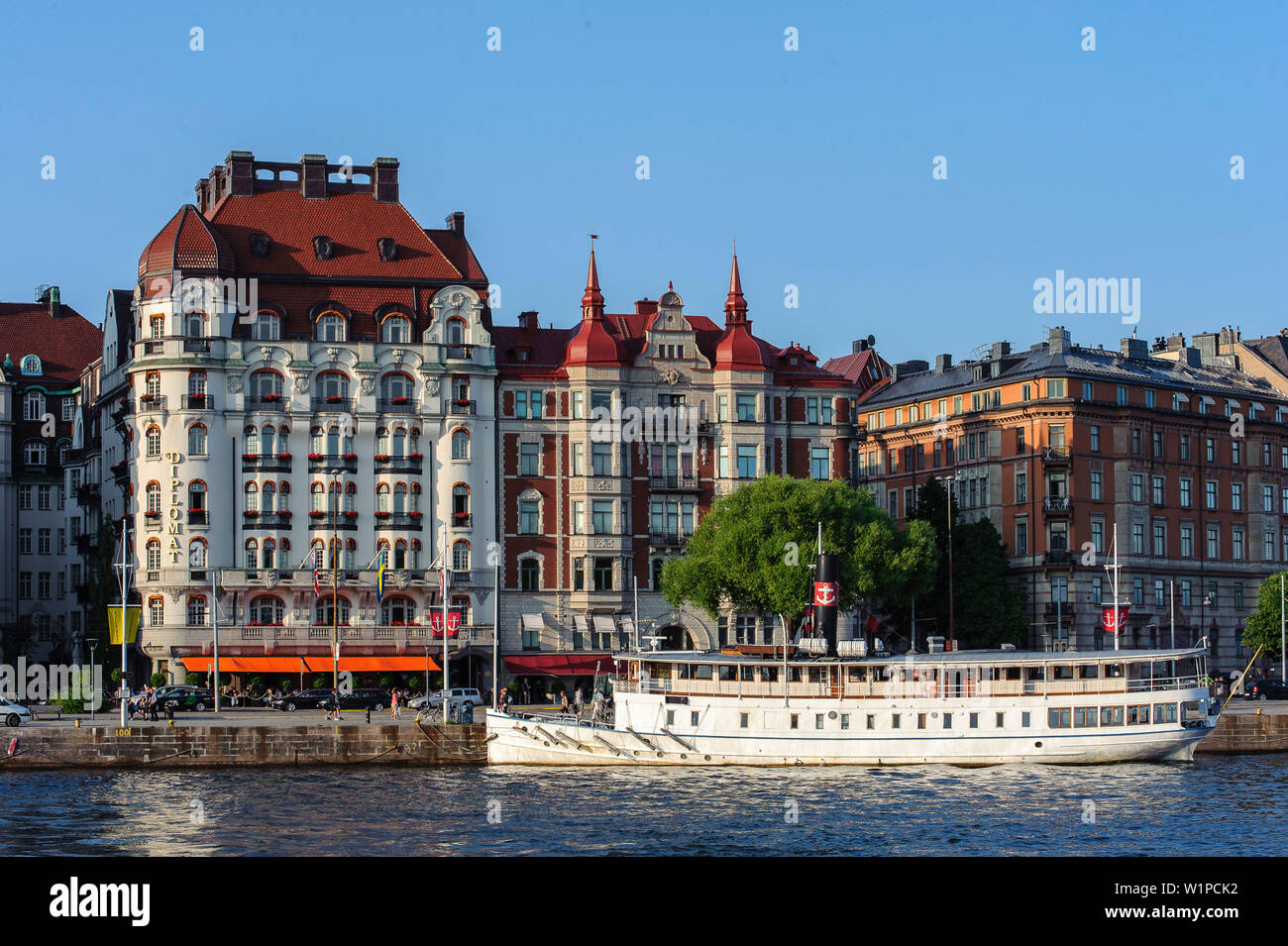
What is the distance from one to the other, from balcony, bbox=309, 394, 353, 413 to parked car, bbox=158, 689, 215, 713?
1820cm

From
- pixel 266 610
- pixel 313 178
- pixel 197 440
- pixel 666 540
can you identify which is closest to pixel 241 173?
pixel 313 178

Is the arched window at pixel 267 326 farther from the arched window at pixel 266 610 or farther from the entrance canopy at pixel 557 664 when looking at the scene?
the entrance canopy at pixel 557 664

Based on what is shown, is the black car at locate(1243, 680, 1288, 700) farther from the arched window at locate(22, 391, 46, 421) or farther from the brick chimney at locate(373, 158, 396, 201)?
the arched window at locate(22, 391, 46, 421)

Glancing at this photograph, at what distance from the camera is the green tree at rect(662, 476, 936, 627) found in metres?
97.1

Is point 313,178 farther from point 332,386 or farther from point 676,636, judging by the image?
point 676,636

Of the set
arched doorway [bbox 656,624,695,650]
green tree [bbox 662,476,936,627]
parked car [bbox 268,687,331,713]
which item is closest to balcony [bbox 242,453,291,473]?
parked car [bbox 268,687,331,713]

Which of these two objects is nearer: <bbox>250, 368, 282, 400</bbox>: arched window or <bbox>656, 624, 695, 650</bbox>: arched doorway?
<bbox>250, 368, 282, 400</bbox>: arched window

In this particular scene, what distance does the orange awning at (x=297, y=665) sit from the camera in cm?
10106

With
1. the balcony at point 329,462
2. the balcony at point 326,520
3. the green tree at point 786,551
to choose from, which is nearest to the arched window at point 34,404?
the balcony at point 329,462

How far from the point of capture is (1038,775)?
69.7m

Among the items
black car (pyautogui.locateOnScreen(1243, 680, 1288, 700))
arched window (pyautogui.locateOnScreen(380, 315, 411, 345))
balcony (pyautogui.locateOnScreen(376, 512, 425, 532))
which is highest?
arched window (pyautogui.locateOnScreen(380, 315, 411, 345))

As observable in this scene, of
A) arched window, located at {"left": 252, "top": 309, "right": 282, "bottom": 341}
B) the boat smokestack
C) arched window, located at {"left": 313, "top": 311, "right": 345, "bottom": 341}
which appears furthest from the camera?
Result: arched window, located at {"left": 313, "top": 311, "right": 345, "bottom": 341}

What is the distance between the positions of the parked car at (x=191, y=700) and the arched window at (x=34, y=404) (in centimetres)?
4704

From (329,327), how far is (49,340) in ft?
145
